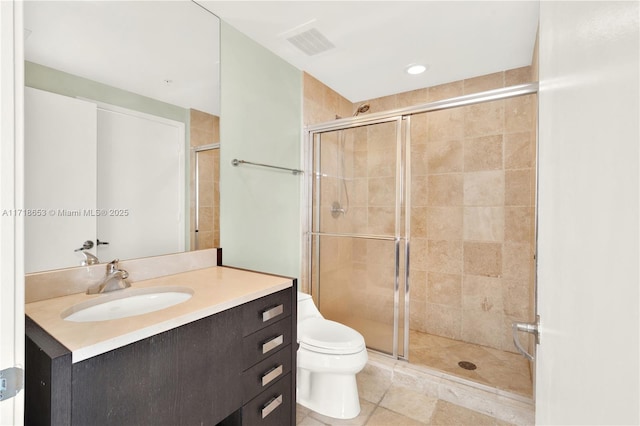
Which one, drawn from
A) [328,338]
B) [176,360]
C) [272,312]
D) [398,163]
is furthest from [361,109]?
[176,360]

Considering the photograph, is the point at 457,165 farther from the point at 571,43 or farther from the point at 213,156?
the point at 571,43

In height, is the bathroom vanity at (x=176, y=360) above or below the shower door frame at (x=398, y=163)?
below

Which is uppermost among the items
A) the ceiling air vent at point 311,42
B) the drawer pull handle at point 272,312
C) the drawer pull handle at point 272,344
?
→ the ceiling air vent at point 311,42

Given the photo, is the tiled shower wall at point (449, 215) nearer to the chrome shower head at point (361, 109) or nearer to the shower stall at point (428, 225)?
the shower stall at point (428, 225)

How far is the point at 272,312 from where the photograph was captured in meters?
1.33

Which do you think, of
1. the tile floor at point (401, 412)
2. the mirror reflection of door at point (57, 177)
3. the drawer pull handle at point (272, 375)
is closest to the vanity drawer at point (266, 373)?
the drawer pull handle at point (272, 375)

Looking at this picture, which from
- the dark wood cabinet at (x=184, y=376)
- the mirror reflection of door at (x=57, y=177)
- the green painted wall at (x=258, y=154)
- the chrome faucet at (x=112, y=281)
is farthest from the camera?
the green painted wall at (x=258, y=154)

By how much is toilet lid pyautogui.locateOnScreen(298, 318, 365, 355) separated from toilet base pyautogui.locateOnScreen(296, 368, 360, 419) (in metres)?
0.19

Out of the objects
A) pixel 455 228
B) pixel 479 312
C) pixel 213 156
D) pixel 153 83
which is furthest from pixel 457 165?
pixel 153 83

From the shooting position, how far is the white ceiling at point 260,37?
1.25 meters

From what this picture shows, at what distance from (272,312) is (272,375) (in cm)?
27

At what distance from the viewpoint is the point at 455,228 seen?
2.70m

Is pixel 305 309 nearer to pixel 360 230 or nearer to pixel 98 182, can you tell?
pixel 360 230

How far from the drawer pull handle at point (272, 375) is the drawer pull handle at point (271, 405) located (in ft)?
0.31
